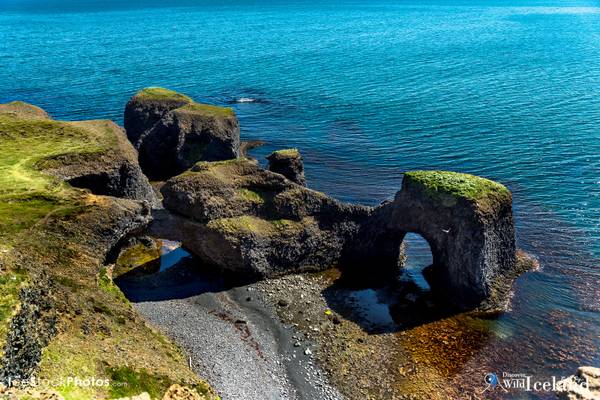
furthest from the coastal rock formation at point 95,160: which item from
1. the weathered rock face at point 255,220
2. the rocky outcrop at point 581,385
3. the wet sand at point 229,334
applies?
the rocky outcrop at point 581,385

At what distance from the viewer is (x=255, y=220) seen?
42312 millimetres

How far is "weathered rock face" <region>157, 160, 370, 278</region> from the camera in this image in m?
40.8

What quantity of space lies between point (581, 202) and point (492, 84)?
47919mm

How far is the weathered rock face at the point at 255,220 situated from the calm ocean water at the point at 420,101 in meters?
14.8

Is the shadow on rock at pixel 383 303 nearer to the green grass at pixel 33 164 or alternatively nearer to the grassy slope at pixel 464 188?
the grassy slope at pixel 464 188

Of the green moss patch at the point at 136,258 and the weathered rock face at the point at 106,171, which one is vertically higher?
the weathered rock face at the point at 106,171

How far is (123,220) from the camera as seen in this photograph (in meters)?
37.3

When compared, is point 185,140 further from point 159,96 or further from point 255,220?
point 255,220

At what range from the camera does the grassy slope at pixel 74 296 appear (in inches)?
968

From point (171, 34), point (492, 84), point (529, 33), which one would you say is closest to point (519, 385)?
point (492, 84)

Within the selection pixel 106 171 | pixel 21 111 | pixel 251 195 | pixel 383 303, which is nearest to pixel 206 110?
pixel 106 171

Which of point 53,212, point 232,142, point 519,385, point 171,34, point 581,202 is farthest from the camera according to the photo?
point 171,34

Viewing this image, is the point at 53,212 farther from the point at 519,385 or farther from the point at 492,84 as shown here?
the point at 492,84

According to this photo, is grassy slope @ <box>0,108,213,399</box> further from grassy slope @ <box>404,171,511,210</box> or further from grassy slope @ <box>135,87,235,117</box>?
grassy slope @ <box>135,87,235,117</box>
